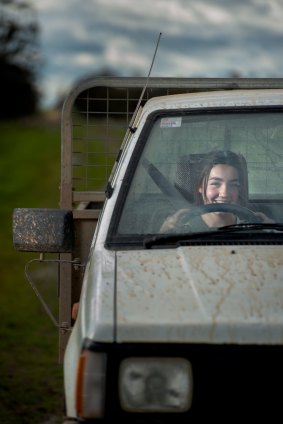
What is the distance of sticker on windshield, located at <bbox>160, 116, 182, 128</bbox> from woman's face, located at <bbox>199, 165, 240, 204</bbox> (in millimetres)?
278

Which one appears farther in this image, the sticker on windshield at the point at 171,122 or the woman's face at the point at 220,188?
the sticker on windshield at the point at 171,122

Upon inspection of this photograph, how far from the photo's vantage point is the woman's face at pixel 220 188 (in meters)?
4.75

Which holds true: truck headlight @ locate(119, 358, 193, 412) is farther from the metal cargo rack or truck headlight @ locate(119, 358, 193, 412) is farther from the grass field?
the grass field

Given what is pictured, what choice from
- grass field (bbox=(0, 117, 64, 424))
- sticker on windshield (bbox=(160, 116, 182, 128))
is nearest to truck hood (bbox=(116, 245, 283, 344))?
sticker on windshield (bbox=(160, 116, 182, 128))

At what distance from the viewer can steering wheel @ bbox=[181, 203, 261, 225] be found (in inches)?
179

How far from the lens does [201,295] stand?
12.0ft

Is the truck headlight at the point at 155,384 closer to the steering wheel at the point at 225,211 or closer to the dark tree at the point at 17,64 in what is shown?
the steering wheel at the point at 225,211

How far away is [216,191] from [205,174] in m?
0.11

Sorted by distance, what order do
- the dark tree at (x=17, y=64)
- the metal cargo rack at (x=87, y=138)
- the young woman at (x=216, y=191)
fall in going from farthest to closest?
1. the dark tree at (x=17, y=64)
2. the metal cargo rack at (x=87, y=138)
3. the young woman at (x=216, y=191)

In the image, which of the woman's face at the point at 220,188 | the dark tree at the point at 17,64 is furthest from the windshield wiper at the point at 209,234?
the dark tree at the point at 17,64

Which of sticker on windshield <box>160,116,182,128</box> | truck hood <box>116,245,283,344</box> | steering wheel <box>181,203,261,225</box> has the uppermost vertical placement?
sticker on windshield <box>160,116,182,128</box>

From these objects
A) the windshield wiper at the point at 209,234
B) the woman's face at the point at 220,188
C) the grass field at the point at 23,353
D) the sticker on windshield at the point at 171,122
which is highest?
the sticker on windshield at the point at 171,122

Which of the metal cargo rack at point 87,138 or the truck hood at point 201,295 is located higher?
the metal cargo rack at point 87,138

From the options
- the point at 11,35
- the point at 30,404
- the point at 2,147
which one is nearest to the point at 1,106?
the point at 11,35
